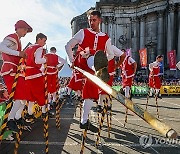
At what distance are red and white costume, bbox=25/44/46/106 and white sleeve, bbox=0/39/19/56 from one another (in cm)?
87

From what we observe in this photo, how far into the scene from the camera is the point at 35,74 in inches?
250

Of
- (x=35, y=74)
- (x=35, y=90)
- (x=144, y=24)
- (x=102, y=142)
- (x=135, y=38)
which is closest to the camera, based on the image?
(x=102, y=142)

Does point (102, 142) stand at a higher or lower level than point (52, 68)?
lower

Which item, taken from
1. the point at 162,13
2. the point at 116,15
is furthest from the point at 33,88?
the point at 116,15

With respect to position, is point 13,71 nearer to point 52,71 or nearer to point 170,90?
point 52,71

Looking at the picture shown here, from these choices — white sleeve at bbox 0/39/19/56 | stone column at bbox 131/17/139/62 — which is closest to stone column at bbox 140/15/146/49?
stone column at bbox 131/17/139/62

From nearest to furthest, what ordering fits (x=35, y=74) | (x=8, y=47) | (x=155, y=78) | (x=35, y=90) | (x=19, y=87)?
1. (x=8, y=47)
2. (x=19, y=87)
3. (x=35, y=90)
4. (x=35, y=74)
5. (x=155, y=78)

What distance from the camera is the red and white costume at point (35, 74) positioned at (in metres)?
6.09

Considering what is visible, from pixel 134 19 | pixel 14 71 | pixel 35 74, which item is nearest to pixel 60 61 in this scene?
pixel 35 74

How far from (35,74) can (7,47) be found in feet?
4.55

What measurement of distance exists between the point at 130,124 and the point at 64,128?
2.31 metres

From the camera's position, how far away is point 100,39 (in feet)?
16.6

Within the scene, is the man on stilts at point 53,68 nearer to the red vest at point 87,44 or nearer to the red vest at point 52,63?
the red vest at point 52,63

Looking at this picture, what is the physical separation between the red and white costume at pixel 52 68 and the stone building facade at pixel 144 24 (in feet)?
110
